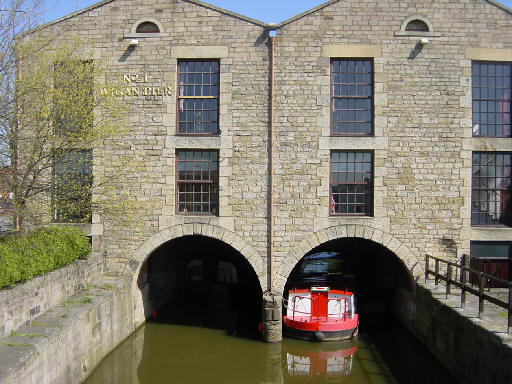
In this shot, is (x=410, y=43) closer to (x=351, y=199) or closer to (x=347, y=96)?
(x=347, y=96)

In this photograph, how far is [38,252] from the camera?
878 centimetres

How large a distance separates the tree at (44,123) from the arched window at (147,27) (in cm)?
176

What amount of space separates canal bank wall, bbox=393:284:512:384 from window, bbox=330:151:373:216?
2438 millimetres

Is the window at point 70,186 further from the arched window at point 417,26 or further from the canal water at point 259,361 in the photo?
the arched window at point 417,26

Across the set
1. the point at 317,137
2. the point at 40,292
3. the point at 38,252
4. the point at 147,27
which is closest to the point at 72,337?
the point at 40,292

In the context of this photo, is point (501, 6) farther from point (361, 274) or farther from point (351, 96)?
point (361, 274)

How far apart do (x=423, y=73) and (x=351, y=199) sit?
11.7 feet

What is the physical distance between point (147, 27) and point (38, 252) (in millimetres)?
6406

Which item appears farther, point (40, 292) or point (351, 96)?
point (351, 96)

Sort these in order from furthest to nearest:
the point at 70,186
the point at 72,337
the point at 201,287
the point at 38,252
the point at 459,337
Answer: the point at 201,287
the point at 70,186
the point at 459,337
the point at 38,252
the point at 72,337

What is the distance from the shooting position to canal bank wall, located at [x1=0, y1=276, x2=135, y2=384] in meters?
6.85

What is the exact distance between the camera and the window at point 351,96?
474 inches

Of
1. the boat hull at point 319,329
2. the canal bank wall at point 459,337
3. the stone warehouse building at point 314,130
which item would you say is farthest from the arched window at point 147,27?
the canal bank wall at point 459,337

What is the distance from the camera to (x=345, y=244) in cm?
1769
